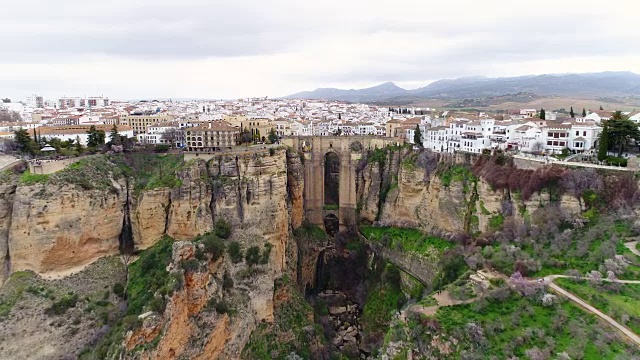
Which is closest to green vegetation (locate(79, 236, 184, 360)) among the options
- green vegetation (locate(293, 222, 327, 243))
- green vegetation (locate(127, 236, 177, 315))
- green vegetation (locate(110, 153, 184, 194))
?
green vegetation (locate(127, 236, 177, 315))

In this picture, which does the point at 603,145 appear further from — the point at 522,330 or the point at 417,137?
the point at 522,330

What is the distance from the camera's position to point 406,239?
36.3 metres

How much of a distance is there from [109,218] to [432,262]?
20650mm

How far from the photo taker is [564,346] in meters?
18.1

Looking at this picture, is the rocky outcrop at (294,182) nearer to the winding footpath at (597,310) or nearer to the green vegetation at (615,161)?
the winding footpath at (597,310)

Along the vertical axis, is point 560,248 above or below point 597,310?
above

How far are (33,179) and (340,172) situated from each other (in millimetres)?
23268

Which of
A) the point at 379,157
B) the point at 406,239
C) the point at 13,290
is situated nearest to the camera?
the point at 13,290

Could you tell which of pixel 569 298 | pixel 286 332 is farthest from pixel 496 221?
pixel 286 332

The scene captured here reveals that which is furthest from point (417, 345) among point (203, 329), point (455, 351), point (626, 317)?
point (203, 329)

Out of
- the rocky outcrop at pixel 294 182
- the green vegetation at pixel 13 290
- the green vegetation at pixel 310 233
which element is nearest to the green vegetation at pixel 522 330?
the green vegetation at pixel 310 233

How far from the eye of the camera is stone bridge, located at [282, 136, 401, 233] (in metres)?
41.3

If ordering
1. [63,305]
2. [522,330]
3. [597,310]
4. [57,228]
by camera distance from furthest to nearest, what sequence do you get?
[57,228], [63,305], [597,310], [522,330]

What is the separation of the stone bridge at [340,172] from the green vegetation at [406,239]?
8.35ft
